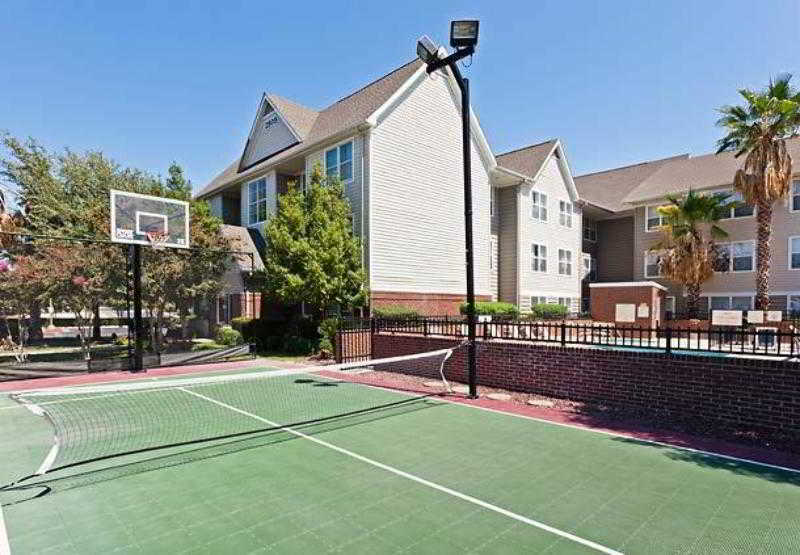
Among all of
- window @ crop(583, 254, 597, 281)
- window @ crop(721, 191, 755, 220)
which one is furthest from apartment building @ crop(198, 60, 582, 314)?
window @ crop(721, 191, 755, 220)

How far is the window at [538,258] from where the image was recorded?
2745 centimetres

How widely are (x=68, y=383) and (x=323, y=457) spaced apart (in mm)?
11248

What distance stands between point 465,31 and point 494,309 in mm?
16371

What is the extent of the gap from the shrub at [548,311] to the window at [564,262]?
123 inches

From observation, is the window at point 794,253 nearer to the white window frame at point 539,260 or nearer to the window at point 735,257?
the window at point 735,257

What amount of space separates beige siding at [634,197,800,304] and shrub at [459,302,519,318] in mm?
11120

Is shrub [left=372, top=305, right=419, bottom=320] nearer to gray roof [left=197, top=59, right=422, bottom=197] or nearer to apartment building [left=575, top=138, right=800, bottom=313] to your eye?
gray roof [left=197, top=59, right=422, bottom=197]

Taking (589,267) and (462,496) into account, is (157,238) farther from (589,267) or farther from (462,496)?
(589,267)

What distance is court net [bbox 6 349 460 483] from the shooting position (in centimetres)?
722

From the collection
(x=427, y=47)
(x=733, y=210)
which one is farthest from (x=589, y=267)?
(x=427, y=47)

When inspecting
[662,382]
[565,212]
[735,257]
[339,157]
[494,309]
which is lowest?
[662,382]

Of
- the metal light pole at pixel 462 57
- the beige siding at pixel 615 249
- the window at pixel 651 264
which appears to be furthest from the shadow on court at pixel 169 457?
the beige siding at pixel 615 249

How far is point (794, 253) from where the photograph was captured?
24.0 m

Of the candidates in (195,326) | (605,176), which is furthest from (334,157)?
(605,176)
